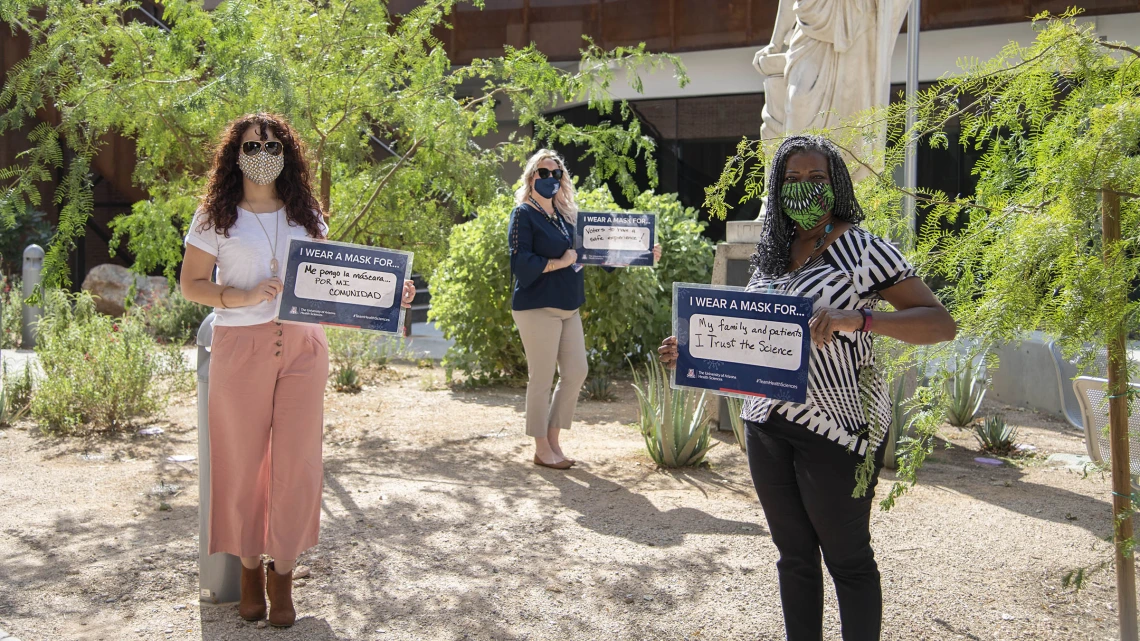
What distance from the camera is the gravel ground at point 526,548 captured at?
391cm

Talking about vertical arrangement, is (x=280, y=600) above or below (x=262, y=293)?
below

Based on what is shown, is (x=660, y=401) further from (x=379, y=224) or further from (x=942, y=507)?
(x=379, y=224)

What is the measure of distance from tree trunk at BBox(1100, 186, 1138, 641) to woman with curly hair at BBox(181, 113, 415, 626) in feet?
8.46

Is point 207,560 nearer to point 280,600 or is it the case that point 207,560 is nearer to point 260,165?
point 280,600

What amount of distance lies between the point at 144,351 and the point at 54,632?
15.5 feet

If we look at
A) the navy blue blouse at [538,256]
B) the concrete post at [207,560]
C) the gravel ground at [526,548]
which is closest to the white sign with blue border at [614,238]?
the navy blue blouse at [538,256]

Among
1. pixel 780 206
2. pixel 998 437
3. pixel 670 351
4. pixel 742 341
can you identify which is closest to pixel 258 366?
pixel 670 351

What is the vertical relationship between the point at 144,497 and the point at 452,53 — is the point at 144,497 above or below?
below

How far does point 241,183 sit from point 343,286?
21.0 inches

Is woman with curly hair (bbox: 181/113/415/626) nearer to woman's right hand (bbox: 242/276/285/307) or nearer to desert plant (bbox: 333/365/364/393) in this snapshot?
woman's right hand (bbox: 242/276/285/307)

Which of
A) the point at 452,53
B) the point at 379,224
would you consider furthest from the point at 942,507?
the point at 452,53

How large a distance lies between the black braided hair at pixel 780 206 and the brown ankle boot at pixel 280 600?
2106mm

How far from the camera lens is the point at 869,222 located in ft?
10.7

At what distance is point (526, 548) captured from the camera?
15.8ft
